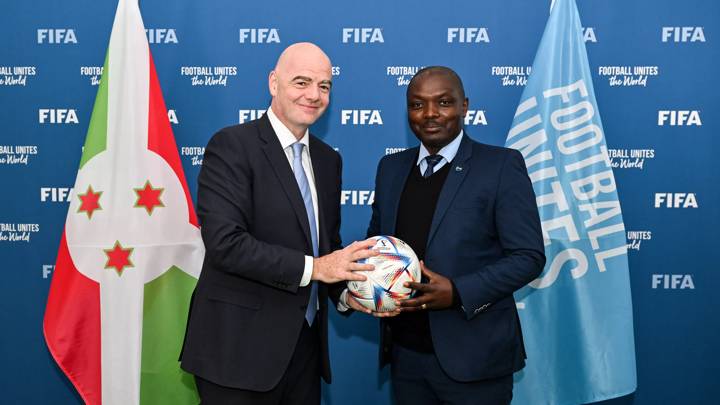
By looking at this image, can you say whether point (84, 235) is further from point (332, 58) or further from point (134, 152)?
point (332, 58)

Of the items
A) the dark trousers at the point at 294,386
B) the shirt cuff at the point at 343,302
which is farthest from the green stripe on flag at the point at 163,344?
the shirt cuff at the point at 343,302

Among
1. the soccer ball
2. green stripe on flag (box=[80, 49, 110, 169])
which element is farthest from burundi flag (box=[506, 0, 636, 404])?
green stripe on flag (box=[80, 49, 110, 169])

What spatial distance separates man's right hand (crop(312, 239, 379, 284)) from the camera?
72.7 inches

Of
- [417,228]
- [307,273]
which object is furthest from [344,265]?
[417,228]

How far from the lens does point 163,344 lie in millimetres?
2893

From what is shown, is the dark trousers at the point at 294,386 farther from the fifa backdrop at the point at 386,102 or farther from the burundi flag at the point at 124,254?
the fifa backdrop at the point at 386,102

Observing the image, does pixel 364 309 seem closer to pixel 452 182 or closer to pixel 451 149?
pixel 452 182

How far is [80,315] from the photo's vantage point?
2871 mm

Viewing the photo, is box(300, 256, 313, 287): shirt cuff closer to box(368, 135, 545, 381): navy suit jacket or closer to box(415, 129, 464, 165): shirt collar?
box(368, 135, 545, 381): navy suit jacket

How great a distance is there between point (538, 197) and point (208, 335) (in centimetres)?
181

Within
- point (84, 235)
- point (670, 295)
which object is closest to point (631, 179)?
point (670, 295)

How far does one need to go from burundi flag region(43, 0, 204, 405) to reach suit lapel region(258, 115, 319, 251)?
45.2 inches

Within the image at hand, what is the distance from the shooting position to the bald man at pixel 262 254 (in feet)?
6.09

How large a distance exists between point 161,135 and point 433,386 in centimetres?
191
